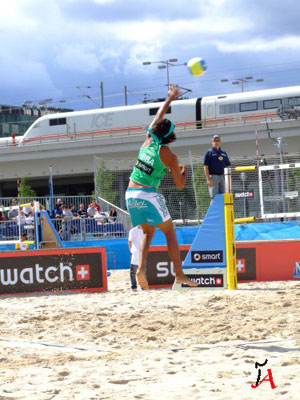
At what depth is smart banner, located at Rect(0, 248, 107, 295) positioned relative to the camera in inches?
383

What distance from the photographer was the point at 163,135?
6180 millimetres

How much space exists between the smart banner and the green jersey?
3.69 metres

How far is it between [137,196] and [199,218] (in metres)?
11.0

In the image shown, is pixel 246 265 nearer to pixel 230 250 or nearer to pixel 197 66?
pixel 230 250

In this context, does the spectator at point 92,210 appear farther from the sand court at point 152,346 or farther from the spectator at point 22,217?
the sand court at point 152,346

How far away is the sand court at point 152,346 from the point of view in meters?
4.03

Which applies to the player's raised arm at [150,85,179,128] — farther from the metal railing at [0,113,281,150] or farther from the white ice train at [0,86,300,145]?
the white ice train at [0,86,300,145]

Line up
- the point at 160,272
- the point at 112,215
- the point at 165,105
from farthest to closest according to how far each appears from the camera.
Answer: the point at 112,215, the point at 160,272, the point at 165,105

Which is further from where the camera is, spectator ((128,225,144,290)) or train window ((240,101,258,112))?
train window ((240,101,258,112))

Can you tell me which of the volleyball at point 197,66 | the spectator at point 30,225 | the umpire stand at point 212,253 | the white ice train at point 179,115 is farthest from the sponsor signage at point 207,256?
the white ice train at point 179,115

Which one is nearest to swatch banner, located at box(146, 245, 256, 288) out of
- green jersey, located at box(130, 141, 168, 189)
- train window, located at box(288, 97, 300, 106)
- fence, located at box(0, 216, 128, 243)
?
green jersey, located at box(130, 141, 168, 189)

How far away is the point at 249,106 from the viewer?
120 ft

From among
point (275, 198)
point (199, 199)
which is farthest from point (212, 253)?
point (199, 199)

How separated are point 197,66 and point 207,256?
332 cm
